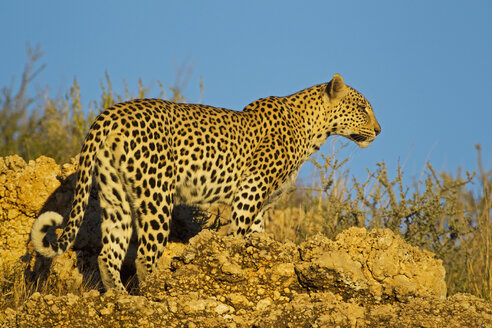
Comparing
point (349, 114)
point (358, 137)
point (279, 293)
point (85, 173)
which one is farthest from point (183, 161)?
point (358, 137)

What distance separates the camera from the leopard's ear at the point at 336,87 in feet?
28.9

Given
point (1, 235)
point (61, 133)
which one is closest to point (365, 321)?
point (1, 235)

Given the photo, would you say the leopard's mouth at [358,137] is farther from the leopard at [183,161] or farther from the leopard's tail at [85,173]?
the leopard's tail at [85,173]

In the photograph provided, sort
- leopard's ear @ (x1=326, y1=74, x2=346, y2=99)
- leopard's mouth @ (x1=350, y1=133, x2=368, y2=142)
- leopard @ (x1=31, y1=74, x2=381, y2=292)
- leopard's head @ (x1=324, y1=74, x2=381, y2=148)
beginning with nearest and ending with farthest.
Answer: leopard @ (x1=31, y1=74, x2=381, y2=292), leopard's ear @ (x1=326, y1=74, x2=346, y2=99), leopard's head @ (x1=324, y1=74, x2=381, y2=148), leopard's mouth @ (x1=350, y1=133, x2=368, y2=142)

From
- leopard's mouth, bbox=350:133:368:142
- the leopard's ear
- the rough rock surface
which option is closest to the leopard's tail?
the rough rock surface

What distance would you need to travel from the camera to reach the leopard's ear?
28.9 ft

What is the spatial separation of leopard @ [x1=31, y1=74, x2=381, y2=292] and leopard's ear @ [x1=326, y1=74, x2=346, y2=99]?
13 mm

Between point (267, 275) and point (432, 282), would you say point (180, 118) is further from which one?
point (432, 282)

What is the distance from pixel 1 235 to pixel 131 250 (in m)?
1.60

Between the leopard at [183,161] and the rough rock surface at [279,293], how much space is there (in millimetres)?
661

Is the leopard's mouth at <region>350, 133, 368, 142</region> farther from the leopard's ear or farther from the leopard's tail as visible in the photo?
the leopard's tail

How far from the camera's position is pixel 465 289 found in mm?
9164

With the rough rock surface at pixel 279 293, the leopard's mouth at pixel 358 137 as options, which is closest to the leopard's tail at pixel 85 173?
the rough rock surface at pixel 279 293

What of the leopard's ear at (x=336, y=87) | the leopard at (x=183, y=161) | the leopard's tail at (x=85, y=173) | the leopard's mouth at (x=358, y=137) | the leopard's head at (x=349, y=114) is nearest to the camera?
the leopard's tail at (x=85, y=173)
